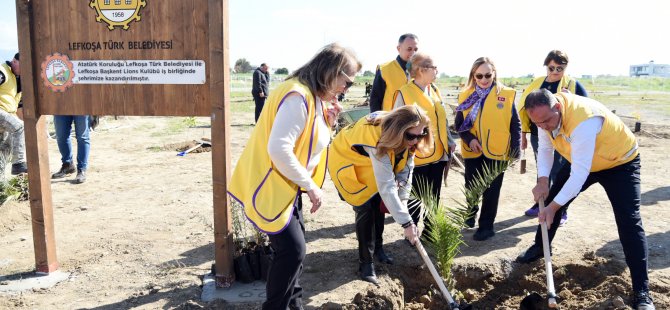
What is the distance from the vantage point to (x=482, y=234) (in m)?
5.13

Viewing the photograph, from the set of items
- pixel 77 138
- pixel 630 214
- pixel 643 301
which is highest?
pixel 77 138

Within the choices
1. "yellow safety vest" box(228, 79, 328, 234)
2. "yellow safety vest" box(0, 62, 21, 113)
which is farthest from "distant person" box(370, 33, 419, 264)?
"yellow safety vest" box(0, 62, 21, 113)

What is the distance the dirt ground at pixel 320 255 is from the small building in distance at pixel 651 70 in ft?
384

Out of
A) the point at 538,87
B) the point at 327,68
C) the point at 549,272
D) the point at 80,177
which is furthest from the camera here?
the point at 80,177

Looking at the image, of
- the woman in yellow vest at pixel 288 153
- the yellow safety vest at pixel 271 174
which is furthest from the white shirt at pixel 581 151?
the yellow safety vest at pixel 271 174

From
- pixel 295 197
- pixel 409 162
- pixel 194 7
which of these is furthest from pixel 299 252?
pixel 194 7

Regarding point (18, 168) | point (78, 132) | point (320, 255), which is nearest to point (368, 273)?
point (320, 255)

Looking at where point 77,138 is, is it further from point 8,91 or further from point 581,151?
point 581,151

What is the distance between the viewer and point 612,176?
3770mm

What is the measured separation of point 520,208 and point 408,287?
270 cm

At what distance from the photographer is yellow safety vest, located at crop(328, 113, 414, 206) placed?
3.82 meters

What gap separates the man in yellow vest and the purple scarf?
43.1 inches

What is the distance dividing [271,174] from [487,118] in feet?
8.71

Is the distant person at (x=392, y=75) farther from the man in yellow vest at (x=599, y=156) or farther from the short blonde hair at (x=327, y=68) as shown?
the short blonde hair at (x=327, y=68)
